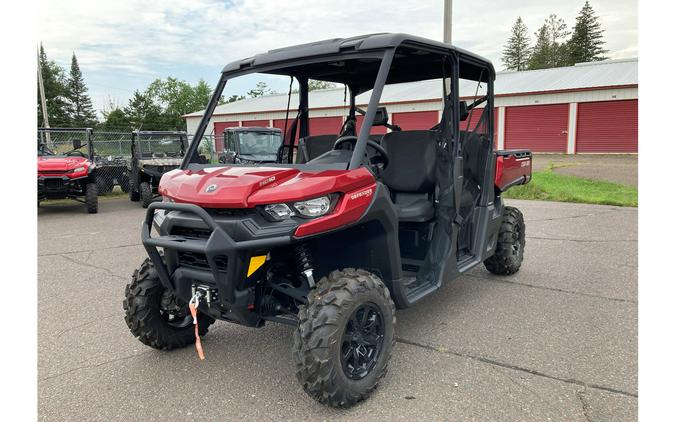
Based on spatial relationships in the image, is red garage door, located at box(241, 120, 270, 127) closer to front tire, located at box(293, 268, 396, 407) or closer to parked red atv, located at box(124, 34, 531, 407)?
parked red atv, located at box(124, 34, 531, 407)

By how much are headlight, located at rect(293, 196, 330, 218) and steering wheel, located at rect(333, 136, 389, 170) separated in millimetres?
578

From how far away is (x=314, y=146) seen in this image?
450cm

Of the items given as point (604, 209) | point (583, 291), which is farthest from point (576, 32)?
point (583, 291)

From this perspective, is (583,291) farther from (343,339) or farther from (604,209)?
(604,209)

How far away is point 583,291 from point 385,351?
2.90m

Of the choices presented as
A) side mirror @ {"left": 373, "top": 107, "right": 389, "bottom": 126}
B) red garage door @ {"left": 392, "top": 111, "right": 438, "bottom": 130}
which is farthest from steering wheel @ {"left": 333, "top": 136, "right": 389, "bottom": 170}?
red garage door @ {"left": 392, "top": 111, "right": 438, "bottom": 130}

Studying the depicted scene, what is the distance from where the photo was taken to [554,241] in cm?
749

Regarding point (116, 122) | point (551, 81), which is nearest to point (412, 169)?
point (551, 81)

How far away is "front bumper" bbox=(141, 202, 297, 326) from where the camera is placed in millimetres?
2656

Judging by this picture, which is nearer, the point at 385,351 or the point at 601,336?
the point at 385,351

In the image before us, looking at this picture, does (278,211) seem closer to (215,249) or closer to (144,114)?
(215,249)

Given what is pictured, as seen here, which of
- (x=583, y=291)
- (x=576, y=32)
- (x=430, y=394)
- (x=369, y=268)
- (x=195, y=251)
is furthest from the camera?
(x=576, y=32)

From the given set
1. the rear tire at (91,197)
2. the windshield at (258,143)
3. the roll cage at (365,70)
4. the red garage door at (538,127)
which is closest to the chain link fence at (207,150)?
the roll cage at (365,70)

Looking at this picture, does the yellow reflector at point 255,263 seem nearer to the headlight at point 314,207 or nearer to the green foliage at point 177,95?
the headlight at point 314,207
